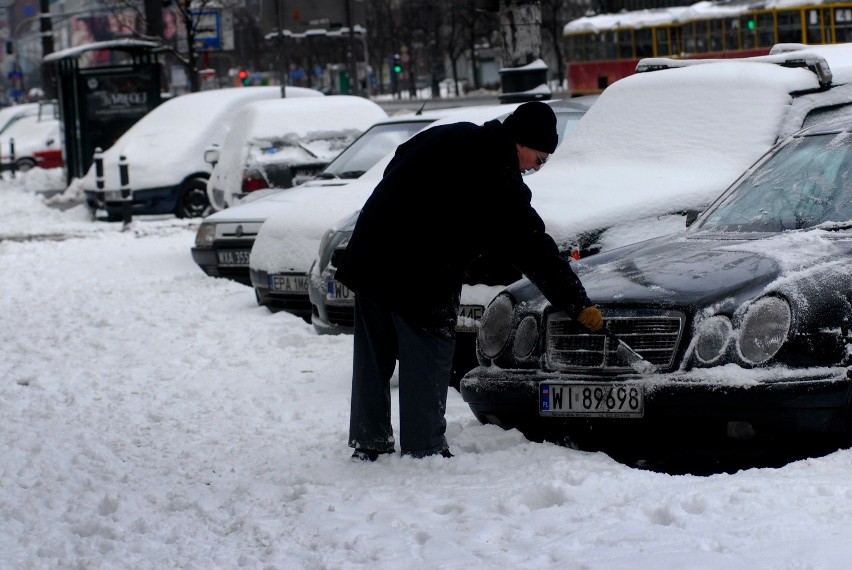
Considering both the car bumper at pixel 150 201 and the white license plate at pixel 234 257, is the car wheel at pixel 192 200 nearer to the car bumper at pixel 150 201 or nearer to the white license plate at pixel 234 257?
the car bumper at pixel 150 201

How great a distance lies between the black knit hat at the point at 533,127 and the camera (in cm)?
534

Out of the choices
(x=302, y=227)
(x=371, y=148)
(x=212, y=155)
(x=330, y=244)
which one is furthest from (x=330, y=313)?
(x=212, y=155)

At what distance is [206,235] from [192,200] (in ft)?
26.0

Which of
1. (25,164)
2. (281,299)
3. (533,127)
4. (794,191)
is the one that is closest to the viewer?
(533,127)

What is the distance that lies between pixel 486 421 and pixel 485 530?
1.31m

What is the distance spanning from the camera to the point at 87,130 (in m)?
24.9

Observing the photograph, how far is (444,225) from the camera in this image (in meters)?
5.43

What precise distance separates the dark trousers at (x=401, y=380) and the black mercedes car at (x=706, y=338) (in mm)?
210

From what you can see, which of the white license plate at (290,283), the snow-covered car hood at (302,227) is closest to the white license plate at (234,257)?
the snow-covered car hood at (302,227)

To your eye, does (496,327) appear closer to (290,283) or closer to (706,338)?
(706,338)

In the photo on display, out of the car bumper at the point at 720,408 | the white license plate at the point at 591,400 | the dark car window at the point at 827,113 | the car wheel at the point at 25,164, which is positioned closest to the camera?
the car bumper at the point at 720,408

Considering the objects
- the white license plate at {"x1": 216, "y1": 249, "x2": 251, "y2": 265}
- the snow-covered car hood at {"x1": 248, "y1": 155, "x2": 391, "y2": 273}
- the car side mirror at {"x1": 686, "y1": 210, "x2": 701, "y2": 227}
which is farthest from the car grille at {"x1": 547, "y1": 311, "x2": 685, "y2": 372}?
the white license plate at {"x1": 216, "y1": 249, "x2": 251, "y2": 265}

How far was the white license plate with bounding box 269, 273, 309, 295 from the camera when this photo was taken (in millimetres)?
10031

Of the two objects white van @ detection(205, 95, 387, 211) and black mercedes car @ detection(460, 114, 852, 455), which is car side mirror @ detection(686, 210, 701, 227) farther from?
white van @ detection(205, 95, 387, 211)
